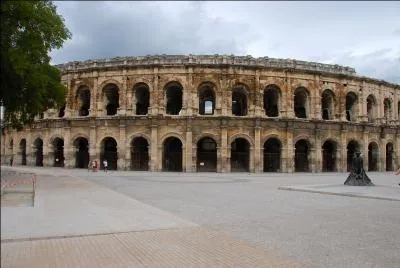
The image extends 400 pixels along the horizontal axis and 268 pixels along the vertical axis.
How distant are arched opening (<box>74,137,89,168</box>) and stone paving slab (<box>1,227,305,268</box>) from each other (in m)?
30.1

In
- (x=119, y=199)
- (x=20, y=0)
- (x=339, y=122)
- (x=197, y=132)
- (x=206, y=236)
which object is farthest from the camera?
(x=339, y=122)

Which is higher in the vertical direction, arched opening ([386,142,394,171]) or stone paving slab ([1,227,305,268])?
arched opening ([386,142,394,171])

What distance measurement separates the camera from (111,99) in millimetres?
37344

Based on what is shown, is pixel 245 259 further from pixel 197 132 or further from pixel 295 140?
pixel 295 140

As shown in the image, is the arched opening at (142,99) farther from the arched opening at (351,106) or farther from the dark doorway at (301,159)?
the arched opening at (351,106)

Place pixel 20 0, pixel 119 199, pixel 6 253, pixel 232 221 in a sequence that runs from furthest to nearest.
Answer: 1. pixel 20 0
2. pixel 119 199
3. pixel 232 221
4. pixel 6 253

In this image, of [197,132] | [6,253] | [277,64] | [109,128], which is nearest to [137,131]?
[109,128]

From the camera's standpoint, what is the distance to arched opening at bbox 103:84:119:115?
117ft

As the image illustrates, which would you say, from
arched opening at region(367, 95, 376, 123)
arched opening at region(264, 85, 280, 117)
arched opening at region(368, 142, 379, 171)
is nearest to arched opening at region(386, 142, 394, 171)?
arched opening at region(368, 142, 379, 171)

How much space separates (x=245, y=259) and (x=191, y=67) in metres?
28.2

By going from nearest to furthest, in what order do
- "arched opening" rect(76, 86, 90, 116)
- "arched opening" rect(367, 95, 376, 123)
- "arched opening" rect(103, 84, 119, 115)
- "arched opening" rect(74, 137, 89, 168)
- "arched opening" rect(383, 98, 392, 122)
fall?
"arched opening" rect(103, 84, 119, 115)
"arched opening" rect(76, 86, 90, 116)
"arched opening" rect(74, 137, 89, 168)
"arched opening" rect(367, 95, 376, 123)
"arched opening" rect(383, 98, 392, 122)

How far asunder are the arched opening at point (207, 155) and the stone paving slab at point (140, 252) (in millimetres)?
27152

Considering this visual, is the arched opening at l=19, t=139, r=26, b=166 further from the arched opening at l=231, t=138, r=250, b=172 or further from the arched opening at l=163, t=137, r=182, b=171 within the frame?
the arched opening at l=231, t=138, r=250, b=172

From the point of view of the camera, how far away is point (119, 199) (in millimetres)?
13078
